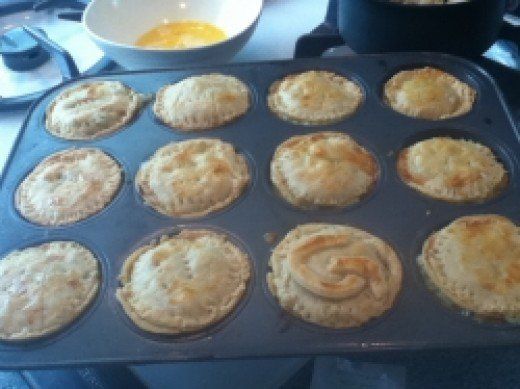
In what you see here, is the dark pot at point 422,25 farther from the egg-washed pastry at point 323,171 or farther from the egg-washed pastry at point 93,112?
the egg-washed pastry at point 93,112

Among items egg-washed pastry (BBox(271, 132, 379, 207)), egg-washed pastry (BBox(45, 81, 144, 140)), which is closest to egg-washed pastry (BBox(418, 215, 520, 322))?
egg-washed pastry (BBox(271, 132, 379, 207))

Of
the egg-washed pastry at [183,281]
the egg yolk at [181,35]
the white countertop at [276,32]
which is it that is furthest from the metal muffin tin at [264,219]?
the egg yolk at [181,35]

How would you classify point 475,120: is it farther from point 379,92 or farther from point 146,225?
point 146,225

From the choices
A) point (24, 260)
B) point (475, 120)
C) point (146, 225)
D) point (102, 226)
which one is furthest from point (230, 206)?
point (475, 120)

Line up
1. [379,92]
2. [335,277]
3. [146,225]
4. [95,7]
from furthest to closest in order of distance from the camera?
1. [95,7]
2. [379,92]
3. [146,225]
4. [335,277]

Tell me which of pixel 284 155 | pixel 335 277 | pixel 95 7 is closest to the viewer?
pixel 335 277

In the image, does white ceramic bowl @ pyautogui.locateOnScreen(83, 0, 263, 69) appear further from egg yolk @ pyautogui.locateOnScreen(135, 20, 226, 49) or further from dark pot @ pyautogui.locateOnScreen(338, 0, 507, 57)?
dark pot @ pyautogui.locateOnScreen(338, 0, 507, 57)
